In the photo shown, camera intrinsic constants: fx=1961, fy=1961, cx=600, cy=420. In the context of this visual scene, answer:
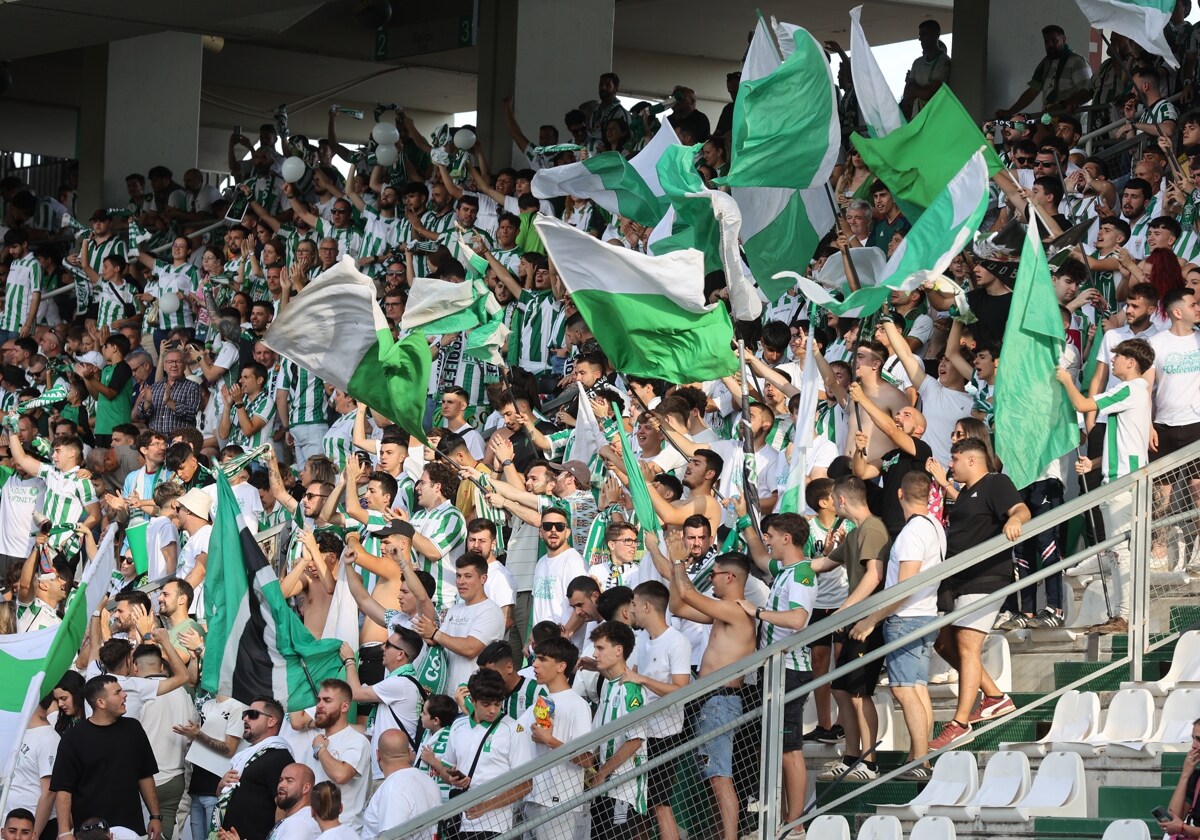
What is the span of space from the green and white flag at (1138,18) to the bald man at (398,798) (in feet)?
20.3

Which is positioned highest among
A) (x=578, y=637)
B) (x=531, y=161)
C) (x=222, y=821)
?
(x=531, y=161)

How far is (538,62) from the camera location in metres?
21.5

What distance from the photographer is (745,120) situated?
36.2 feet

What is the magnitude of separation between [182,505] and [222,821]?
142 inches

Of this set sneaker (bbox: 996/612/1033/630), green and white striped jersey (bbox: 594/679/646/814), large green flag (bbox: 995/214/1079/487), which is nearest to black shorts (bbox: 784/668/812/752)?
green and white striped jersey (bbox: 594/679/646/814)

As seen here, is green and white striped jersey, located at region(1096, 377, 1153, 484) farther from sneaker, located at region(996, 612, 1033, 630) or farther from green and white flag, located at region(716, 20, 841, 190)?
green and white flag, located at region(716, 20, 841, 190)

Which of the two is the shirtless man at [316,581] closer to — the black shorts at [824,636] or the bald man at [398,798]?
the bald man at [398,798]

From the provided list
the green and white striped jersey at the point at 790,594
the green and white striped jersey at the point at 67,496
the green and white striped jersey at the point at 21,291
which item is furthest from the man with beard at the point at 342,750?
the green and white striped jersey at the point at 21,291

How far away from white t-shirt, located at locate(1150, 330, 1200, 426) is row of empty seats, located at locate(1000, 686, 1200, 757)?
2239 millimetres

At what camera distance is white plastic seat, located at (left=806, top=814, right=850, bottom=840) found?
871 cm

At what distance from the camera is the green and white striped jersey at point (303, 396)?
16219 mm

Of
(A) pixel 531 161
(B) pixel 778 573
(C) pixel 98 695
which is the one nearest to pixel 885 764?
(B) pixel 778 573

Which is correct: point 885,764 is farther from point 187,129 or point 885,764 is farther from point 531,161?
point 187,129

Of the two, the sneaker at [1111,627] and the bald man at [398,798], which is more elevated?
the sneaker at [1111,627]
